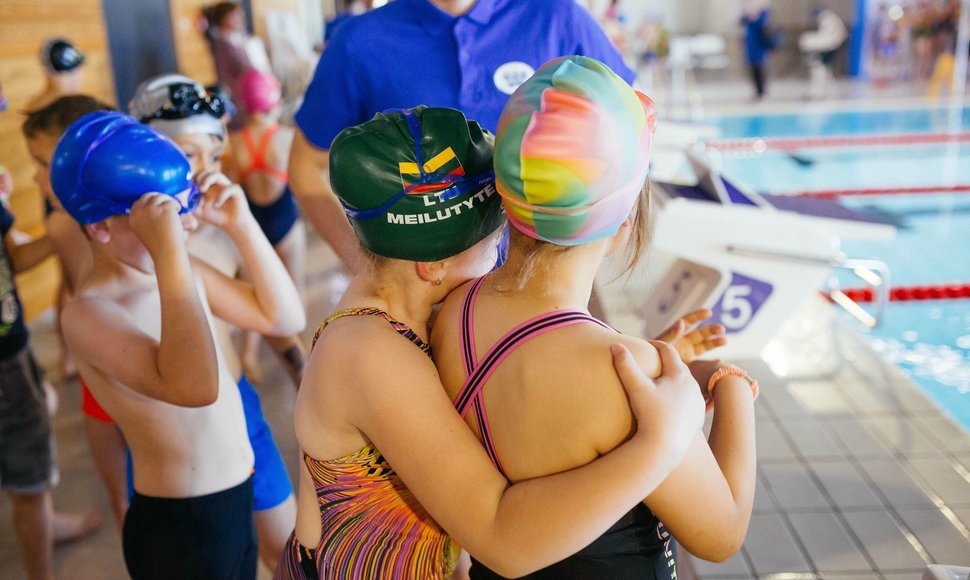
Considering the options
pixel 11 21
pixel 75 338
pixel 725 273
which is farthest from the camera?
pixel 11 21

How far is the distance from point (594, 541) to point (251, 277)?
1176 millimetres

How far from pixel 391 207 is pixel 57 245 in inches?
82.8

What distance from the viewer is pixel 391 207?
3.70ft

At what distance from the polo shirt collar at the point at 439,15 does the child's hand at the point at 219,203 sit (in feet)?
2.24

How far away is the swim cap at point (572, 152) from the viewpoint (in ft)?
3.26

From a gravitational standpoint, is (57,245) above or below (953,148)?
above

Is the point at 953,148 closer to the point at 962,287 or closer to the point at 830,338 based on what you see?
the point at 962,287

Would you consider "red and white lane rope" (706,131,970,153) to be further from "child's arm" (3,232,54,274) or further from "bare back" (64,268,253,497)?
"bare back" (64,268,253,497)

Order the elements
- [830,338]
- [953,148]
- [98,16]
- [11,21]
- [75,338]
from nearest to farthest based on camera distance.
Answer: [75,338], [830,338], [11,21], [98,16], [953,148]

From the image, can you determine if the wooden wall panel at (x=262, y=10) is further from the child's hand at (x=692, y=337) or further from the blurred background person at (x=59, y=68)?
the child's hand at (x=692, y=337)

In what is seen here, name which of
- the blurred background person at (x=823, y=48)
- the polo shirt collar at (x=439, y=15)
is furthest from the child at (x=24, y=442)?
the blurred background person at (x=823, y=48)

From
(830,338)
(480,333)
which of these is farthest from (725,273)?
(480,333)

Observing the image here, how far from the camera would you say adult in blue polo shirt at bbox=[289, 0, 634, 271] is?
2107 mm

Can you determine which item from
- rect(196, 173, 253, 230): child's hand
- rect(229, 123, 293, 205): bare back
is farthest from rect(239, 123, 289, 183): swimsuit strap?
rect(196, 173, 253, 230): child's hand
